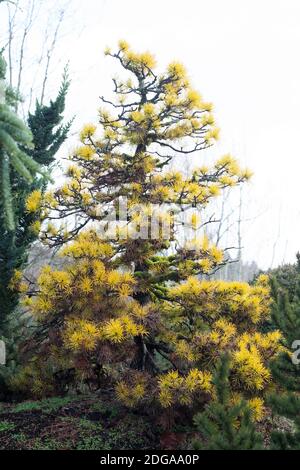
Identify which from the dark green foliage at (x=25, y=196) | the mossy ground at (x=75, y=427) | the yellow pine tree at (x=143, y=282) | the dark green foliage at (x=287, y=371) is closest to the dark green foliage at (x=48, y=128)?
the dark green foliage at (x=25, y=196)

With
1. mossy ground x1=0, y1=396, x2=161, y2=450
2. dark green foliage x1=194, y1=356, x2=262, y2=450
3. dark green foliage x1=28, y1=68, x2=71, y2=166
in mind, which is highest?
dark green foliage x1=28, y1=68, x2=71, y2=166

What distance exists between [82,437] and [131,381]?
590 millimetres

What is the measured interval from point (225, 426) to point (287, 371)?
1003mm

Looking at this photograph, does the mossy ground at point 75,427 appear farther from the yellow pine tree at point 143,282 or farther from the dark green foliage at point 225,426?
the dark green foliage at point 225,426

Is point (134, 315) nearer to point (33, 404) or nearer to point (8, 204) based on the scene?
point (33, 404)

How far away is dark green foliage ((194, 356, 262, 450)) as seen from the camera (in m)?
2.80

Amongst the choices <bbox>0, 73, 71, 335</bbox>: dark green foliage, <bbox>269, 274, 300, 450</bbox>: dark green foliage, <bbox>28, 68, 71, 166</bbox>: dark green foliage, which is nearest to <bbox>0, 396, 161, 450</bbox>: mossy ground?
<bbox>269, 274, 300, 450</bbox>: dark green foliage

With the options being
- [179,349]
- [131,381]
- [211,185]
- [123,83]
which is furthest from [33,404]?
[123,83]

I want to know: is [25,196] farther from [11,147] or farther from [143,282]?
[11,147]

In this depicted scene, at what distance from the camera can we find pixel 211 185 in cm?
527

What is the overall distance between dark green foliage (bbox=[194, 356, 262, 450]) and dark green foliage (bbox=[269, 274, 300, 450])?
16.7 inches

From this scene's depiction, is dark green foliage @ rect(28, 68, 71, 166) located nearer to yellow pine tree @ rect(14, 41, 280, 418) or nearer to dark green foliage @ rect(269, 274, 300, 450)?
yellow pine tree @ rect(14, 41, 280, 418)

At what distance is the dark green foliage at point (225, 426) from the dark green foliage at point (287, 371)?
42cm

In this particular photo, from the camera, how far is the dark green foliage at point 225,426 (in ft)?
9.20
